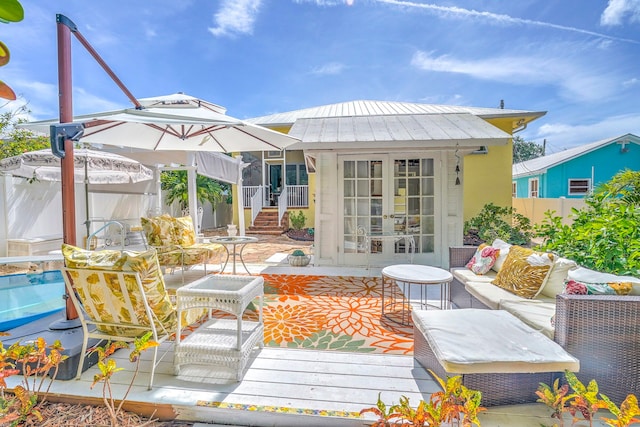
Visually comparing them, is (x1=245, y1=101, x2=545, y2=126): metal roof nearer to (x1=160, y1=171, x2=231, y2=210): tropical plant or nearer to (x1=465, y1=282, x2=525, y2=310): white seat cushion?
(x1=160, y1=171, x2=231, y2=210): tropical plant

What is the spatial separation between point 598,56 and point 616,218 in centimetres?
1154

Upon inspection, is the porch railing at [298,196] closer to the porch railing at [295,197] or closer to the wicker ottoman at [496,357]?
the porch railing at [295,197]

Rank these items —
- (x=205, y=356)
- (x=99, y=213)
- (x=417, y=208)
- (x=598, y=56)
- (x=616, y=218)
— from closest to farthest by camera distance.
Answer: (x=205, y=356), (x=616, y=218), (x=417, y=208), (x=99, y=213), (x=598, y=56)

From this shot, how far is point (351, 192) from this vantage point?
19.8ft

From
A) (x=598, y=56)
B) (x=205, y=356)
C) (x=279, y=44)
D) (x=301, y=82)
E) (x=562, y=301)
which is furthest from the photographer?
(x=301, y=82)

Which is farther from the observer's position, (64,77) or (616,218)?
(616,218)

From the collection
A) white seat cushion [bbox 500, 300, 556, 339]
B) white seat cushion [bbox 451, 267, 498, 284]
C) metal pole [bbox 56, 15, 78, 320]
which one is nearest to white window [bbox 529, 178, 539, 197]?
white seat cushion [bbox 451, 267, 498, 284]

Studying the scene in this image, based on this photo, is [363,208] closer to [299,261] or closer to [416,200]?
[416,200]

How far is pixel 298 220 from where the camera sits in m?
11.6

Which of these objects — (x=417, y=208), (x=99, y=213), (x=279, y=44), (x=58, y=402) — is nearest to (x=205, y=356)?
(x=58, y=402)

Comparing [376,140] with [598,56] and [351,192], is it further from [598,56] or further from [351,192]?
[598,56]

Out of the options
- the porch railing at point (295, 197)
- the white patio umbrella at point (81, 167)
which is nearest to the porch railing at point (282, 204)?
the porch railing at point (295, 197)

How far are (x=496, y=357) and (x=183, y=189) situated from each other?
11.5 metres

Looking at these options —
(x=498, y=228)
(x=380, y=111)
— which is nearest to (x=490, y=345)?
(x=498, y=228)
